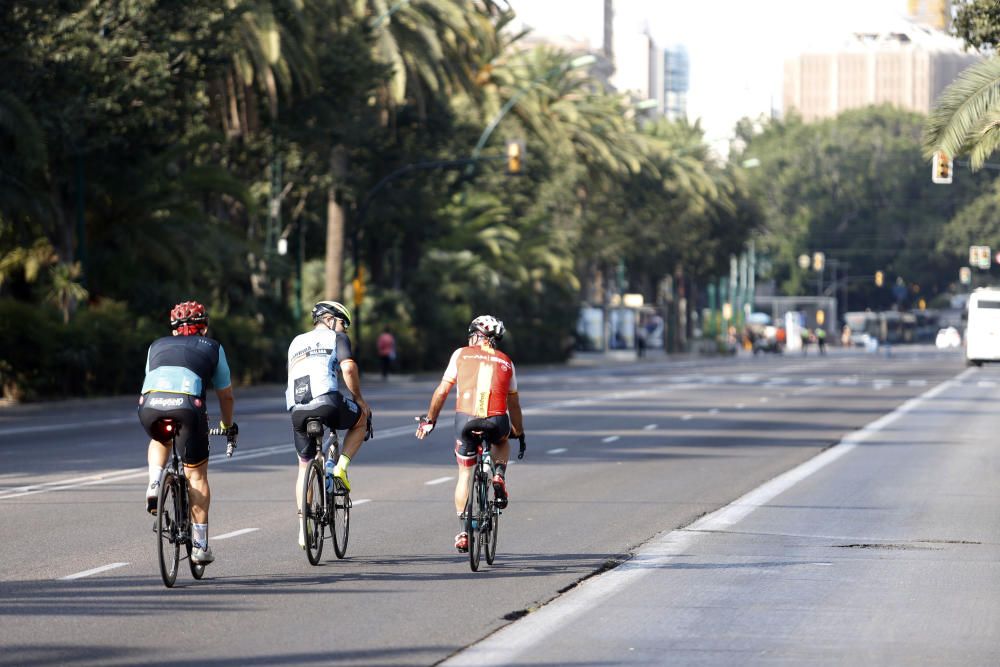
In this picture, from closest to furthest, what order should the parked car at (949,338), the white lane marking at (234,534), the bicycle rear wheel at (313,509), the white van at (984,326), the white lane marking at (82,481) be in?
the bicycle rear wheel at (313,509)
the white lane marking at (234,534)
the white lane marking at (82,481)
the white van at (984,326)
the parked car at (949,338)

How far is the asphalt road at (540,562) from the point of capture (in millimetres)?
8617

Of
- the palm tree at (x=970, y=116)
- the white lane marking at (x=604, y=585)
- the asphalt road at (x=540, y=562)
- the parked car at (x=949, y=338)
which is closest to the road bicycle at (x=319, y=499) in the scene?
the asphalt road at (x=540, y=562)

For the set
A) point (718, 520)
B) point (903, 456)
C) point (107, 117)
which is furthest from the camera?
point (107, 117)

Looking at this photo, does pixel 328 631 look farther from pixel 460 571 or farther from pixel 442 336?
pixel 442 336

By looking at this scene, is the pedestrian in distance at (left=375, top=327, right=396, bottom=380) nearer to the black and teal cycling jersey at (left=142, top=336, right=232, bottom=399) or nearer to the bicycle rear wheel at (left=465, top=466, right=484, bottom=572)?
the bicycle rear wheel at (left=465, top=466, right=484, bottom=572)

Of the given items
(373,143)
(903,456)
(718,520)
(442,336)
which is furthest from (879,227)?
(718,520)

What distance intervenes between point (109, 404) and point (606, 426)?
38.0ft

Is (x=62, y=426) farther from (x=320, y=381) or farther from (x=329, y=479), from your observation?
(x=320, y=381)

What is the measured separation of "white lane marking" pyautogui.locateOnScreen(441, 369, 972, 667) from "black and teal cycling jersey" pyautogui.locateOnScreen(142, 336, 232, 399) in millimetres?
2433

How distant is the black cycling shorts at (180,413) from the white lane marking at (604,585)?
7.65ft

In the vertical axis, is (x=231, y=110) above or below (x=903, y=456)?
above

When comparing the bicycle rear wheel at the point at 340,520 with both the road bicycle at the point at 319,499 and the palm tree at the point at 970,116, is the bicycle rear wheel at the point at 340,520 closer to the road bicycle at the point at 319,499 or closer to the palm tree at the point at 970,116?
the road bicycle at the point at 319,499

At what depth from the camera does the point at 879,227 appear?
452ft

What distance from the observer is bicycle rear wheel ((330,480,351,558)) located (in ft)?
38.2
